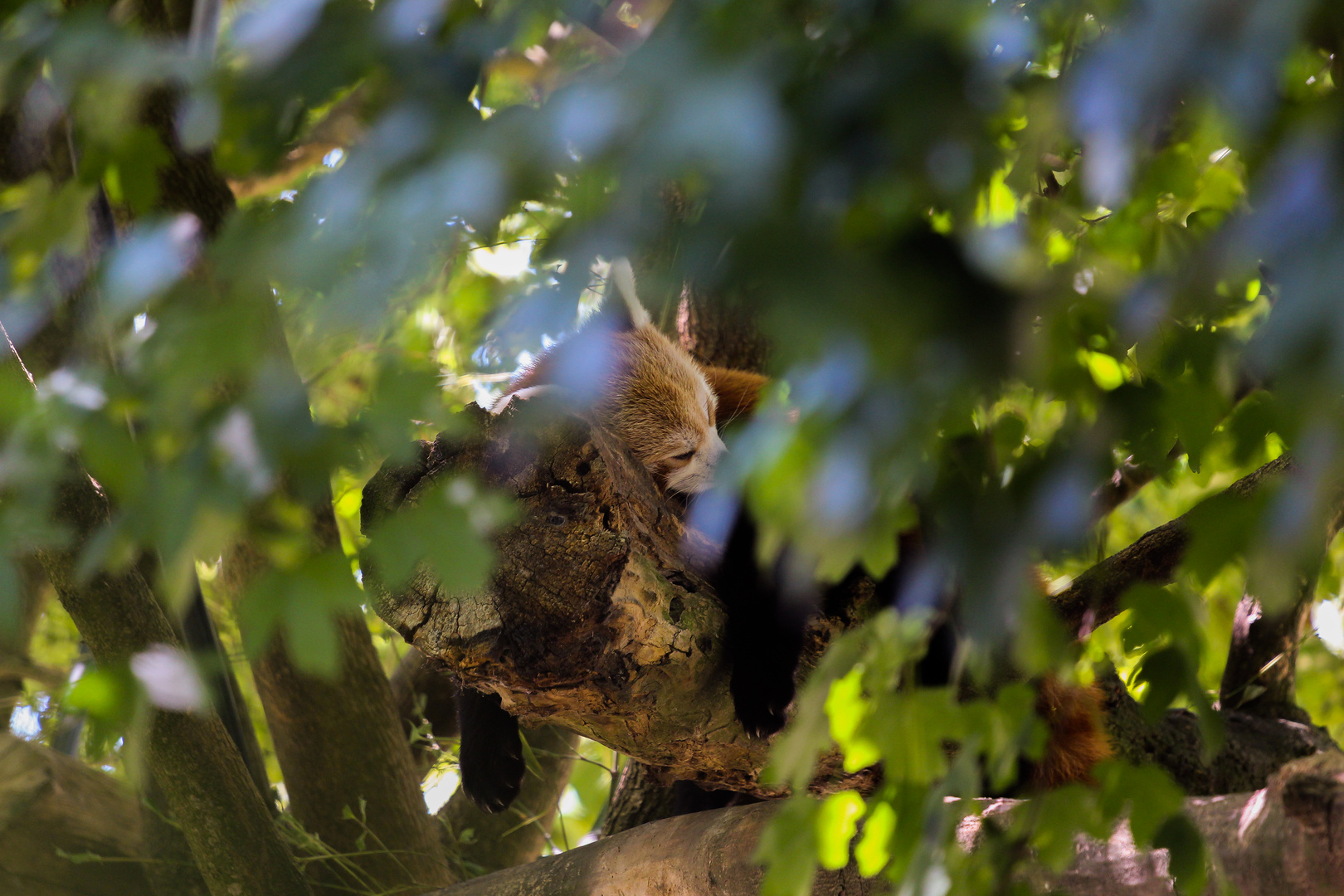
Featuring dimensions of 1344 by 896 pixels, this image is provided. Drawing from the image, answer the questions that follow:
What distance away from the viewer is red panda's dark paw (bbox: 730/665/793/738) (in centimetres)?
177

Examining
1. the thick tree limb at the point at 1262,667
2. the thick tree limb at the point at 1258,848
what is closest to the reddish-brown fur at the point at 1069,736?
the thick tree limb at the point at 1258,848

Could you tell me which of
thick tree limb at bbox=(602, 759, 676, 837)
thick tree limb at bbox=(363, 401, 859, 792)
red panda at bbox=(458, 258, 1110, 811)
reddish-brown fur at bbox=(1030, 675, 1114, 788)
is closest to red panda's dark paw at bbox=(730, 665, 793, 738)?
red panda at bbox=(458, 258, 1110, 811)

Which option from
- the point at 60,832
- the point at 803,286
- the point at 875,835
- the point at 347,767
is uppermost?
the point at 803,286

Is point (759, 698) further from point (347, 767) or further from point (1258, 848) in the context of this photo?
point (347, 767)

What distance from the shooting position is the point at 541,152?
617 millimetres

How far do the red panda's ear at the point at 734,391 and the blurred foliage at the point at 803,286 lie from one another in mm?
1735

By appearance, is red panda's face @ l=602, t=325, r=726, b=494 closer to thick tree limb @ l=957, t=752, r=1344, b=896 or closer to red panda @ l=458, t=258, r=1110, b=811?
red panda @ l=458, t=258, r=1110, b=811

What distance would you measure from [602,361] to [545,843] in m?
3.20

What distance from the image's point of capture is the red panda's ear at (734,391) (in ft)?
8.94

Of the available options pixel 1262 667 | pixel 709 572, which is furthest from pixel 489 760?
pixel 1262 667

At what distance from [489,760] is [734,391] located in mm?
1177

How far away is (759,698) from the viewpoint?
1.77 m

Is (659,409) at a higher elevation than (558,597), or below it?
below

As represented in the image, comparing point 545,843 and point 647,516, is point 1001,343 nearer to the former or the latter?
point 647,516
